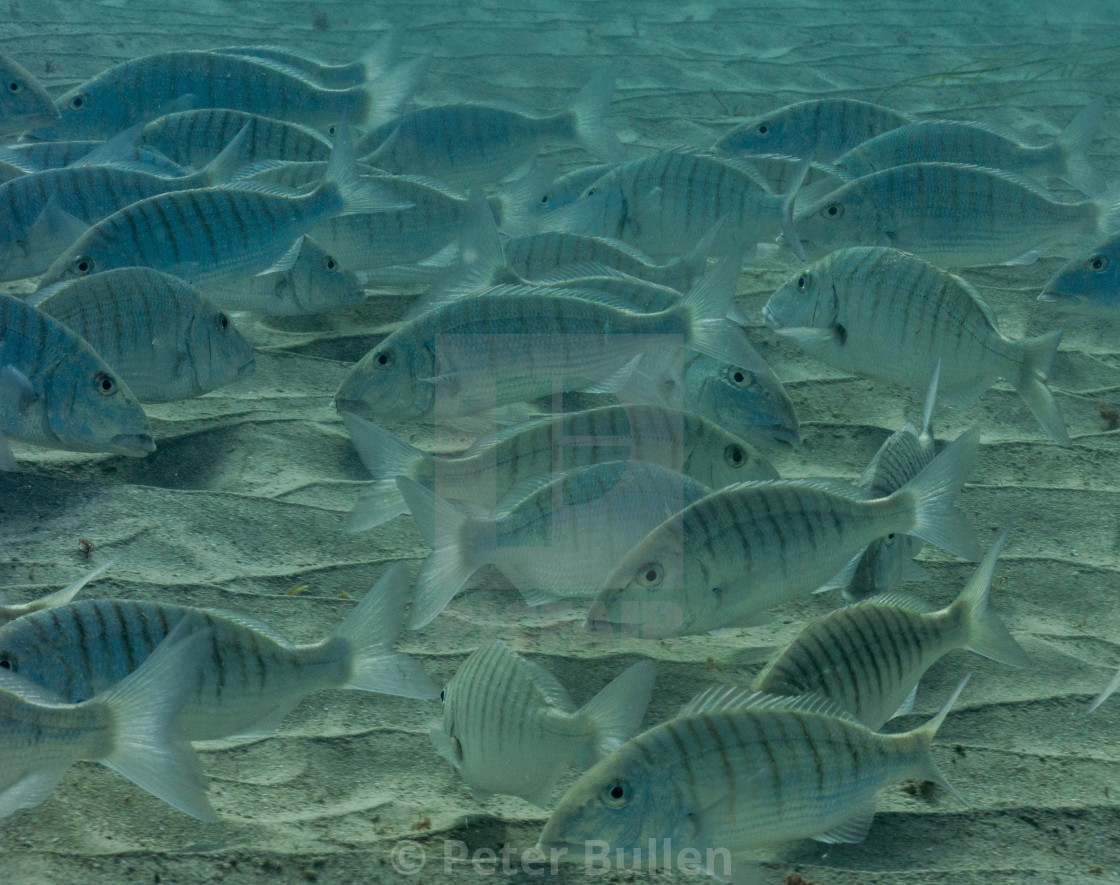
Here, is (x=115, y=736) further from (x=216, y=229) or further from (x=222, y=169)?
(x=222, y=169)

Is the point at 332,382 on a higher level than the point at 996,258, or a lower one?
lower

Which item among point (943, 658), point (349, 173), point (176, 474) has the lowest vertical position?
point (943, 658)

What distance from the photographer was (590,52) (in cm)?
1025

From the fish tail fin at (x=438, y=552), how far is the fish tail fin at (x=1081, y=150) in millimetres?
4468

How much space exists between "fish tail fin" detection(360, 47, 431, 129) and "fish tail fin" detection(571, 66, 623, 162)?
1.08m

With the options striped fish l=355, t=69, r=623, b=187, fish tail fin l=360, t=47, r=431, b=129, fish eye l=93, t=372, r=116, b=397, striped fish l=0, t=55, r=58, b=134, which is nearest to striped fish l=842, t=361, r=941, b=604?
fish eye l=93, t=372, r=116, b=397

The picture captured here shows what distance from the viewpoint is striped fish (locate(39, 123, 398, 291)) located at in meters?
4.01

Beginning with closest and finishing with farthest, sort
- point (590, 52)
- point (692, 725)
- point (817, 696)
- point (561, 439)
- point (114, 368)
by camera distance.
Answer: point (692, 725), point (817, 696), point (561, 439), point (114, 368), point (590, 52)

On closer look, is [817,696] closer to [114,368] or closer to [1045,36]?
[114,368]

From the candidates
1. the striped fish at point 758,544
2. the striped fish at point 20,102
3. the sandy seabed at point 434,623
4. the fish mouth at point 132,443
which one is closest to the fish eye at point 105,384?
the fish mouth at point 132,443

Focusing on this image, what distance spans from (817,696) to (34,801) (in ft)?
5.33

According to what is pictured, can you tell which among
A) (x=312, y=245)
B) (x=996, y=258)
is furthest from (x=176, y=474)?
(x=996, y=258)

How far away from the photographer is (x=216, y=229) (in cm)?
413

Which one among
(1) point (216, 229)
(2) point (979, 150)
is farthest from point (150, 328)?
(2) point (979, 150)
